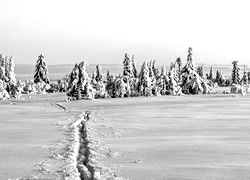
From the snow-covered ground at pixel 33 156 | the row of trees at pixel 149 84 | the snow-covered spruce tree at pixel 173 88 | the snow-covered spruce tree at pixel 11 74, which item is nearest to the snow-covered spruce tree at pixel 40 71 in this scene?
the snow-covered spruce tree at pixel 11 74

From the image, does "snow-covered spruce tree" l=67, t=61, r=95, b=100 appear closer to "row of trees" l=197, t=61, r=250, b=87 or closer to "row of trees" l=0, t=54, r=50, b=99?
"row of trees" l=0, t=54, r=50, b=99

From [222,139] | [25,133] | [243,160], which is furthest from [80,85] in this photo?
[243,160]

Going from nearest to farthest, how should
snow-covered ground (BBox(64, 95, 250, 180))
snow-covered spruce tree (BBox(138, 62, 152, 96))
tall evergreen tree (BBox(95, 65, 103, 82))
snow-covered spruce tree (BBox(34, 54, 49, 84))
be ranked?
snow-covered ground (BBox(64, 95, 250, 180)), snow-covered spruce tree (BBox(138, 62, 152, 96)), tall evergreen tree (BBox(95, 65, 103, 82)), snow-covered spruce tree (BBox(34, 54, 49, 84))

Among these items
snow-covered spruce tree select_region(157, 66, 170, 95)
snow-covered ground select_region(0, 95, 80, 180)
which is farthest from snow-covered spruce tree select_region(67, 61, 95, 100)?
snow-covered ground select_region(0, 95, 80, 180)

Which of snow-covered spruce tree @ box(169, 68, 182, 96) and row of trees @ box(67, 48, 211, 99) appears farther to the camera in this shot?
snow-covered spruce tree @ box(169, 68, 182, 96)

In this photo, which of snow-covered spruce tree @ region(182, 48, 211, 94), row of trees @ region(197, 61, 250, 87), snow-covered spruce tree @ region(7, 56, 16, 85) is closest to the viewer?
snow-covered spruce tree @ region(182, 48, 211, 94)

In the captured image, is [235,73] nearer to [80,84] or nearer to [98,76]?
[98,76]

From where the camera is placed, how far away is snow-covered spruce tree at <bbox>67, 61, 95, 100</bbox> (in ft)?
174

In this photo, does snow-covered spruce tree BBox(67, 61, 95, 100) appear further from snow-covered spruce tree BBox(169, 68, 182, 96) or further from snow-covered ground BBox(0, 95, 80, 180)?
snow-covered ground BBox(0, 95, 80, 180)

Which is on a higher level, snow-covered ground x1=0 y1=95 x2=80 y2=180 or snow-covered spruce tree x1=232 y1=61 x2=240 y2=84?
snow-covered spruce tree x1=232 y1=61 x2=240 y2=84

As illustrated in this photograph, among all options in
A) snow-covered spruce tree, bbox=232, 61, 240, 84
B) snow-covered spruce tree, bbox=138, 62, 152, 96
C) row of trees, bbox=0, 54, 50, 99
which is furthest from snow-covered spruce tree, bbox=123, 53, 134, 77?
snow-covered spruce tree, bbox=232, 61, 240, 84

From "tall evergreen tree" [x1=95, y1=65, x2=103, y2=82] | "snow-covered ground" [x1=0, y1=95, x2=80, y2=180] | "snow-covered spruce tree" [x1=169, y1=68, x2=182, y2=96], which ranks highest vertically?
"tall evergreen tree" [x1=95, y1=65, x2=103, y2=82]

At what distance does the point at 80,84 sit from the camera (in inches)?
2106

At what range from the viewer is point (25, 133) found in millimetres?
14578
